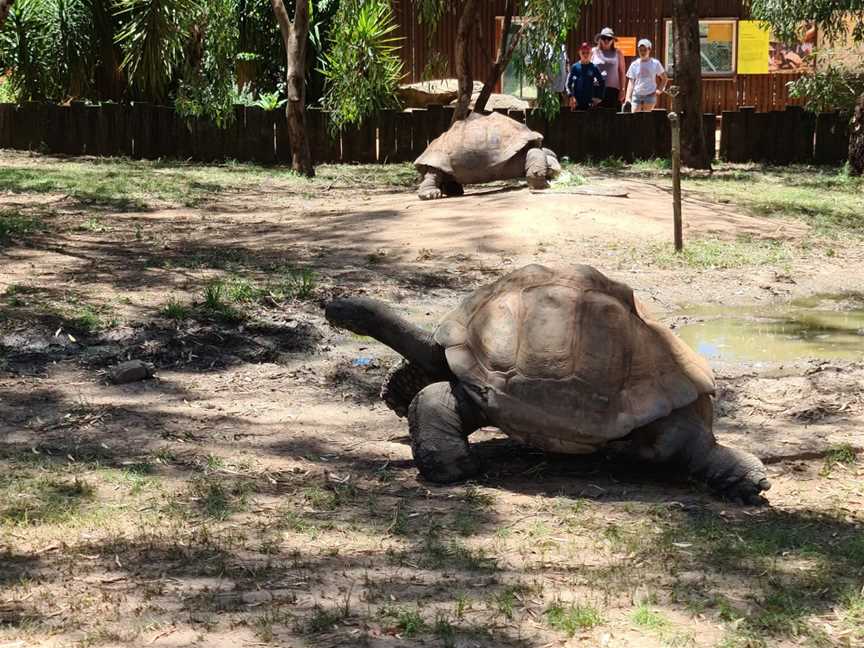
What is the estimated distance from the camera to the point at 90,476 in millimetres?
5047

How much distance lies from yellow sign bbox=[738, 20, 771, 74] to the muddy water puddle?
1713 centimetres

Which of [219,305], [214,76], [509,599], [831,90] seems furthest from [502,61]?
[509,599]

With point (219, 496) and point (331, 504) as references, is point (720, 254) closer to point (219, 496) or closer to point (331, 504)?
point (331, 504)

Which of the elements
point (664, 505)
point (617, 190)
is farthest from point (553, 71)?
point (664, 505)

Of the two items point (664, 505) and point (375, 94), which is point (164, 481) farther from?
point (375, 94)

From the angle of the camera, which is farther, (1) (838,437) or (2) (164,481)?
(1) (838,437)

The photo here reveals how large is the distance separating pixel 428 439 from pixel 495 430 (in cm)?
108

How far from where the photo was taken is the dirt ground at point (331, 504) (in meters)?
3.75

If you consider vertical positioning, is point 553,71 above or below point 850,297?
above

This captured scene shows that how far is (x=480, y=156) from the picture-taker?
14617 mm

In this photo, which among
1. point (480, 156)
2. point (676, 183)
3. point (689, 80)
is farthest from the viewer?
point (689, 80)

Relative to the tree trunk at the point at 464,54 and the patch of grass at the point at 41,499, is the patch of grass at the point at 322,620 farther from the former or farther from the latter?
the tree trunk at the point at 464,54

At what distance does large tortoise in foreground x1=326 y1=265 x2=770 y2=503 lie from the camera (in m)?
5.07

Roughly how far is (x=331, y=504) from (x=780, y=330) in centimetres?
469
